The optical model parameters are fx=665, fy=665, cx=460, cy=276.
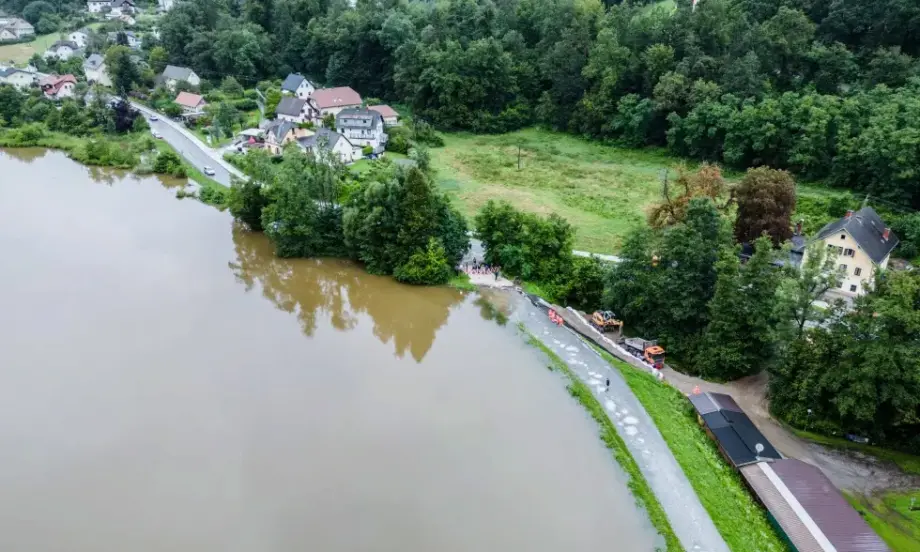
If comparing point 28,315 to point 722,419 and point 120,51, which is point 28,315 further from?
point 120,51

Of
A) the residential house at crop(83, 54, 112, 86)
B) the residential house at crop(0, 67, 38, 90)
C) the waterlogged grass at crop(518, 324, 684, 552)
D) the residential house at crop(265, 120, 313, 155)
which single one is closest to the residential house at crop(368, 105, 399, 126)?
the residential house at crop(265, 120, 313, 155)

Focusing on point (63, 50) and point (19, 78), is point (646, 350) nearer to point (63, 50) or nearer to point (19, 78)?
point (19, 78)

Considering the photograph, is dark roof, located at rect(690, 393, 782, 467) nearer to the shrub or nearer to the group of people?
the group of people

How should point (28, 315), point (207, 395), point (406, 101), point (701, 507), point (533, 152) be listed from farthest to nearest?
point (406, 101)
point (533, 152)
point (28, 315)
point (207, 395)
point (701, 507)

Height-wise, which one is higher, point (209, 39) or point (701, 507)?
point (209, 39)

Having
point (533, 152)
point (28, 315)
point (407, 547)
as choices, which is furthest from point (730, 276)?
point (533, 152)

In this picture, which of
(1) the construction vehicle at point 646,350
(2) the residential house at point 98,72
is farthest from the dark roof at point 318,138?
(2) the residential house at point 98,72
